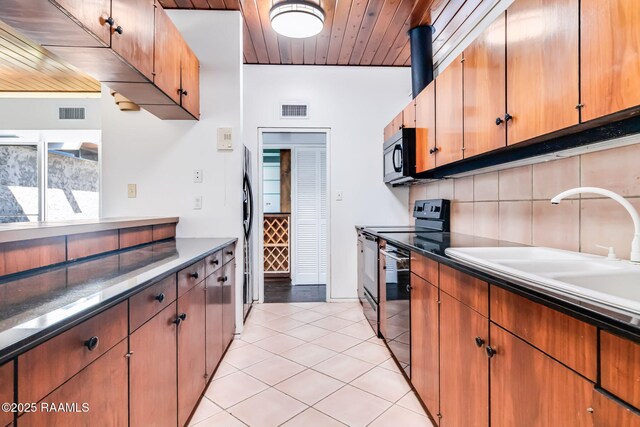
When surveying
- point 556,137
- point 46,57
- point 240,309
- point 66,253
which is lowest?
point 240,309

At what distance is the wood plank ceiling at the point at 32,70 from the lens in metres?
2.74

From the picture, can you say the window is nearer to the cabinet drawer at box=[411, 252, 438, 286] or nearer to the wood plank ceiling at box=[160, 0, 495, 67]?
the wood plank ceiling at box=[160, 0, 495, 67]

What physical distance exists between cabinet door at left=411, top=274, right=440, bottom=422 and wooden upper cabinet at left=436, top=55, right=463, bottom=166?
79 centimetres

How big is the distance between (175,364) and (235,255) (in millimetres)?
1330

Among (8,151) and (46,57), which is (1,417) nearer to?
(46,57)

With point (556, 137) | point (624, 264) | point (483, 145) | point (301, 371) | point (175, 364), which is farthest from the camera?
point (301, 371)

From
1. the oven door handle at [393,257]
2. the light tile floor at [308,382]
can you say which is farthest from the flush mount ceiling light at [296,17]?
the light tile floor at [308,382]

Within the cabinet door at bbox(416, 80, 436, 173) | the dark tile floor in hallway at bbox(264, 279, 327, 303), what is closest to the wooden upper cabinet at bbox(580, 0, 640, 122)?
the cabinet door at bbox(416, 80, 436, 173)

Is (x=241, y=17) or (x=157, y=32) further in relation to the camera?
(x=241, y=17)

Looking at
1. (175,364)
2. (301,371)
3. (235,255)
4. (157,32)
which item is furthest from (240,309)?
(157,32)

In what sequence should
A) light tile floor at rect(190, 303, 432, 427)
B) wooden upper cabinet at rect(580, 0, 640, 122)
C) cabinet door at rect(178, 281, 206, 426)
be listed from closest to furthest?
1. wooden upper cabinet at rect(580, 0, 640, 122)
2. cabinet door at rect(178, 281, 206, 426)
3. light tile floor at rect(190, 303, 432, 427)

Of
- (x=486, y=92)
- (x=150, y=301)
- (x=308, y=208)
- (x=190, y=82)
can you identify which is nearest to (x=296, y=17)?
(x=190, y=82)

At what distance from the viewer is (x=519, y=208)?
5.66ft

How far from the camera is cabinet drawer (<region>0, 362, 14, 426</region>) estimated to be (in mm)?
557
